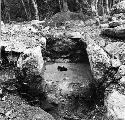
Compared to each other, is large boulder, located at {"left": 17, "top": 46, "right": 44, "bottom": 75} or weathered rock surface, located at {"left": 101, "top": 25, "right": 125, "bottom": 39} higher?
weathered rock surface, located at {"left": 101, "top": 25, "right": 125, "bottom": 39}

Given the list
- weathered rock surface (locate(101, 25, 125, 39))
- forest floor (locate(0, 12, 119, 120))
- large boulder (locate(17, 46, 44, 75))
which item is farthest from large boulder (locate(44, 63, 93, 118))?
weathered rock surface (locate(101, 25, 125, 39))

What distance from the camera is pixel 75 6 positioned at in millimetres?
25500

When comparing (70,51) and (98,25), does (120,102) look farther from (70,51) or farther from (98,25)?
(98,25)

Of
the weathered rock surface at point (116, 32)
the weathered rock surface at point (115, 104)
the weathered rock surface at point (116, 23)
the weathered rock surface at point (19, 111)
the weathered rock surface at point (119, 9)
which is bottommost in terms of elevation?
the weathered rock surface at point (19, 111)

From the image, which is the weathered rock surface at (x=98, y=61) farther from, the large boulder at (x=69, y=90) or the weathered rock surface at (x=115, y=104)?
the weathered rock surface at (x=115, y=104)

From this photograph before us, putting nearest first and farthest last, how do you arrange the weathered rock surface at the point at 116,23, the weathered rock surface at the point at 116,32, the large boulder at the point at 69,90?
the large boulder at the point at 69,90, the weathered rock surface at the point at 116,32, the weathered rock surface at the point at 116,23

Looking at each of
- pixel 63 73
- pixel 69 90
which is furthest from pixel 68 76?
pixel 69 90

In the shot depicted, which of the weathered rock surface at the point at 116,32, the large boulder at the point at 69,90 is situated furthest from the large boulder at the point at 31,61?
the weathered rock surface at the point at 116,32

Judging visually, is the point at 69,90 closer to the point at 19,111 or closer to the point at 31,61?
the point at 31,61

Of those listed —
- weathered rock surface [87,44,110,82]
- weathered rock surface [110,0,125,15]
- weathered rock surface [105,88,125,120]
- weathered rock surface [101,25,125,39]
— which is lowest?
weathered rock surface [105,88,125,120]

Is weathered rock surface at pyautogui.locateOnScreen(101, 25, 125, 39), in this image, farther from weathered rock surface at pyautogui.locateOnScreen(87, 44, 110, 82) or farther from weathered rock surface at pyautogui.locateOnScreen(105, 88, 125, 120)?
weathered rock surface at pyautogui.locateOnScreen(105, 88, 125, 120)

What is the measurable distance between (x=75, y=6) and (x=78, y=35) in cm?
1394

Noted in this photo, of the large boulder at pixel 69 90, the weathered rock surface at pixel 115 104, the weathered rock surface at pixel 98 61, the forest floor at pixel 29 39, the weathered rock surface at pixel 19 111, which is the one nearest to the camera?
the weathered rock surface at pixel 115 104

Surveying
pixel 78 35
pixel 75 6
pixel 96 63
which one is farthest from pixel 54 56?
pixel 75 6
